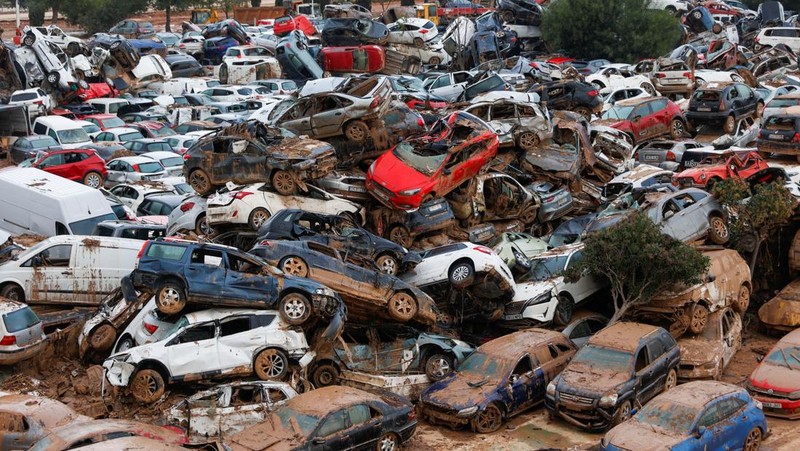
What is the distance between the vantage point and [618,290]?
20.2 meters

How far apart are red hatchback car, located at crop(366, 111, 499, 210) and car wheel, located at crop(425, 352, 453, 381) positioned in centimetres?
462

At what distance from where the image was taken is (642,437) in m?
14.5

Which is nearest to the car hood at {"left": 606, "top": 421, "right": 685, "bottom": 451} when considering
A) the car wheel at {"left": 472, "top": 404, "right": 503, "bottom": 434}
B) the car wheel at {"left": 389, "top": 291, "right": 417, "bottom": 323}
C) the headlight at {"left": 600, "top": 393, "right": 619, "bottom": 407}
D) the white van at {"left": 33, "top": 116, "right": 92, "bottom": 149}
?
the headlight at {"left": 600, "top": 393, "right": 619, "bottom": 407}

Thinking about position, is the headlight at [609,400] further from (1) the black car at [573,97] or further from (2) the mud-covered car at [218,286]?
(1) the black car at [573,97]

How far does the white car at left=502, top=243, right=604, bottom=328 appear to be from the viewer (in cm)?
2005

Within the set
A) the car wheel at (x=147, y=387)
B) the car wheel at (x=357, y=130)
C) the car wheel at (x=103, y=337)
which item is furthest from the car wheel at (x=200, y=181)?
the car wheel at (x=147, y=387)

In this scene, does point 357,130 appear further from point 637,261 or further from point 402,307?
point 637,261

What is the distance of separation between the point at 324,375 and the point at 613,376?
4761mm

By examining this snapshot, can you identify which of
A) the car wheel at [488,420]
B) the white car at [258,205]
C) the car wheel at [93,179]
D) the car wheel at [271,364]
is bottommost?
the car wheel at [488,420]

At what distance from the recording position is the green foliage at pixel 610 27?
4966 cm

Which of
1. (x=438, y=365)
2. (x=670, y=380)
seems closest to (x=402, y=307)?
(x=438, y=365)

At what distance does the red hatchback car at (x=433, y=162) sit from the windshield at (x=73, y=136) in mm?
13657

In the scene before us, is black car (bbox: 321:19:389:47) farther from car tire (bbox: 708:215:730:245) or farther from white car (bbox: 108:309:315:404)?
white car (bbox: 108:309:315:404)

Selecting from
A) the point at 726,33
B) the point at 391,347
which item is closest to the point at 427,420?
the point at 391,347
